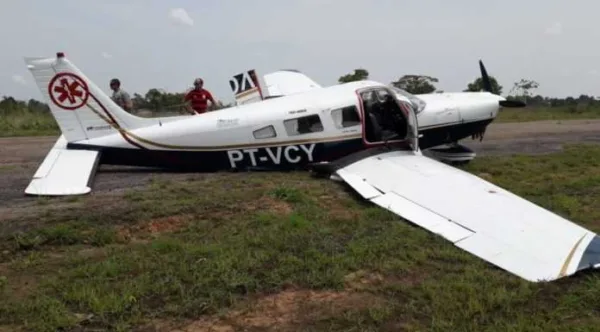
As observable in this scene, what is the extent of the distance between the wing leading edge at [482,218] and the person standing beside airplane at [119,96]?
22.6ft

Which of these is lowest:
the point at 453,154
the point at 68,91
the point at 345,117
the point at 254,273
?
the point at 453,154

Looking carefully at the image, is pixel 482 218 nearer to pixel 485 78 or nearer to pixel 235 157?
pixel 235 157

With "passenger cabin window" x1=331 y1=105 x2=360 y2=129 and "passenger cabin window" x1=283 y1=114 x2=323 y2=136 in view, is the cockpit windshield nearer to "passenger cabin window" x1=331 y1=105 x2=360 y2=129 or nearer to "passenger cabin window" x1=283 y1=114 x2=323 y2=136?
"passenger cabin window" x1=331 y1=105 x2=360 y2=129

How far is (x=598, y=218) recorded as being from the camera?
6652 mm

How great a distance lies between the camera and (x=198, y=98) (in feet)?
44.3

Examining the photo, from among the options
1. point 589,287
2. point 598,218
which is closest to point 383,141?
point 598,218

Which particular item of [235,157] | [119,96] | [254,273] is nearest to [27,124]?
[119,96]

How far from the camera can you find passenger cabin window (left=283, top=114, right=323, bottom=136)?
909 centimetres

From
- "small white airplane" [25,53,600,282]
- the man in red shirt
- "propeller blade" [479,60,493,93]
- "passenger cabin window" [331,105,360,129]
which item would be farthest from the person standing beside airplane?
"propeller blade" [479,60,493,93]

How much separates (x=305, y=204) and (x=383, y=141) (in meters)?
3.26

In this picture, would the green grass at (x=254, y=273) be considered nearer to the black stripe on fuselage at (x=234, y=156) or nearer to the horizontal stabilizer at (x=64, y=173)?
the horizontal stabilizer at (x=64, y=173)

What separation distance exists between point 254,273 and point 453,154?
7.20 m

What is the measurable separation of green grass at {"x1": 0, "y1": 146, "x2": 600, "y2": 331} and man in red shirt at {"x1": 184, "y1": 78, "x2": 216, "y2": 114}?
6.80 m

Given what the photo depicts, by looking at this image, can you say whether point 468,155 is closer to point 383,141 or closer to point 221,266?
point 383,141
